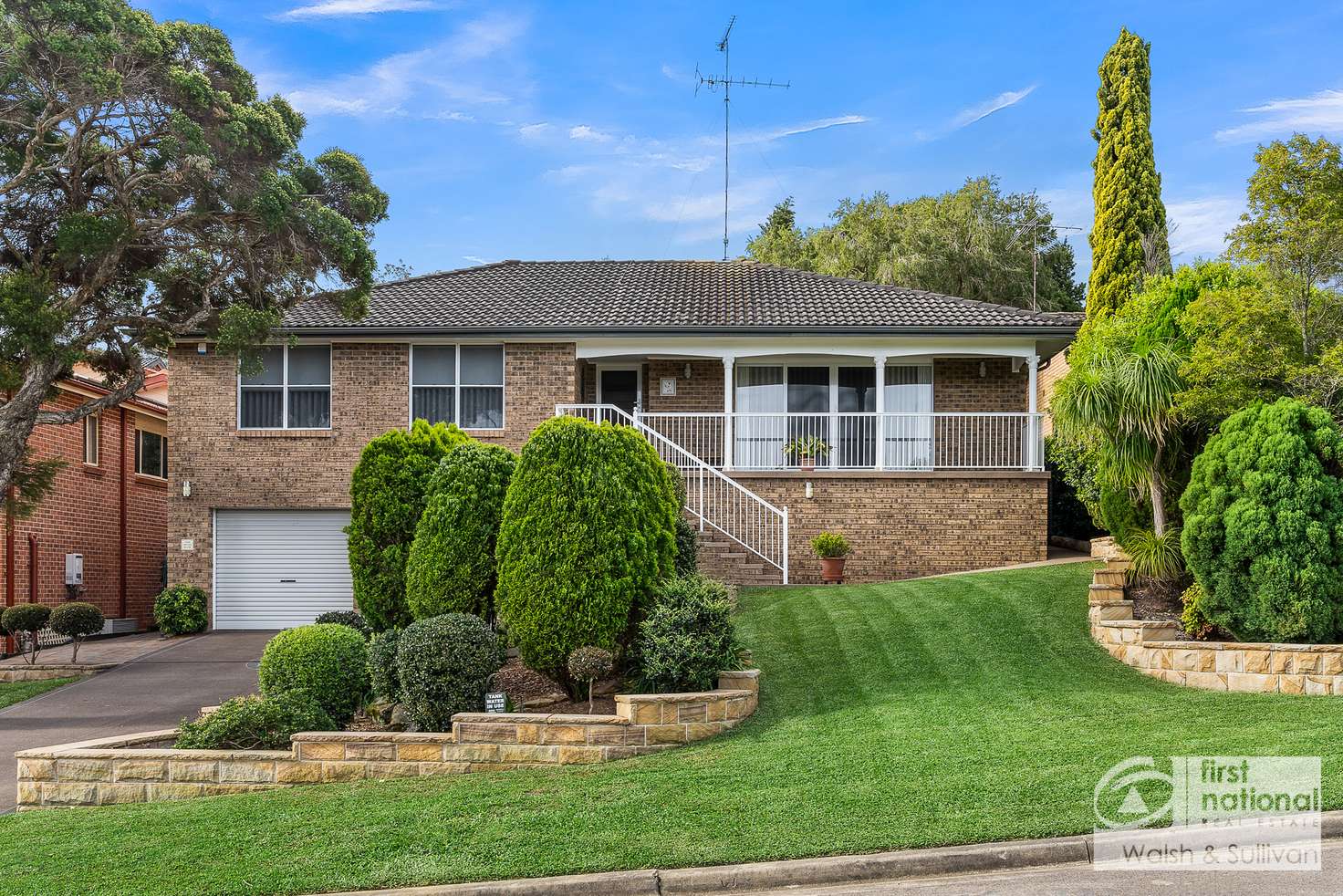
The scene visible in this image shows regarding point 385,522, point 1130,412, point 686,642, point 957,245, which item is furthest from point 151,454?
point 957,245

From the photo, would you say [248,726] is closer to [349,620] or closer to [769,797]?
→ [349,620]

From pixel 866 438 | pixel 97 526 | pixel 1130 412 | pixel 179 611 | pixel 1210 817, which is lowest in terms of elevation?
pixel 179 611

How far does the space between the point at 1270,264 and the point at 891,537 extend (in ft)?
25.5

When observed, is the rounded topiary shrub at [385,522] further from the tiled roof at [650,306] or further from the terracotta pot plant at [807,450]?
the terracotta pot plant at [807,450]

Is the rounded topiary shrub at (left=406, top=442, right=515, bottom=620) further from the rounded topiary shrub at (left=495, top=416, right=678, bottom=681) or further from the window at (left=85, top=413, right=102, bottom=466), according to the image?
the window at (left=85, top=413, right=102, bottom=466)

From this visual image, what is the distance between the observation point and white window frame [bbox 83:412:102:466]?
20.2 meters

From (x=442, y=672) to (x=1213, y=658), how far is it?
6.73m

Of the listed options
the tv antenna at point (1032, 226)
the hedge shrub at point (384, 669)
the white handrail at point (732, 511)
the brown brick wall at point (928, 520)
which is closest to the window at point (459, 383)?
the white handrail at point (732, 511)

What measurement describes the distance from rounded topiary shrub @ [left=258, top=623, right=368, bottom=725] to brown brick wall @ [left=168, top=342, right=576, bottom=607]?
910 cm

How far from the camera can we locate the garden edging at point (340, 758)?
26.7 feet

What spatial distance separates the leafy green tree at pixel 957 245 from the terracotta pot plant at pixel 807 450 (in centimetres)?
1608

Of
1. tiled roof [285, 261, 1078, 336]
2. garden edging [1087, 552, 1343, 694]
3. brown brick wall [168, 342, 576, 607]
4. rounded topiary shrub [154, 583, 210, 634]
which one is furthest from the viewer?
brown brick wall [168, 342, 576, 607]

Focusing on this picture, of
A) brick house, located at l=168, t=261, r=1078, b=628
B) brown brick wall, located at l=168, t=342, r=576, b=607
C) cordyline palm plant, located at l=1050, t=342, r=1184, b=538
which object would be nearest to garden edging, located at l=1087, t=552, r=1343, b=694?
cordyline palm plant, located at l=1050, t=342, r=1184, b=538

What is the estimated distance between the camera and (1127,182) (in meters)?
20.8
